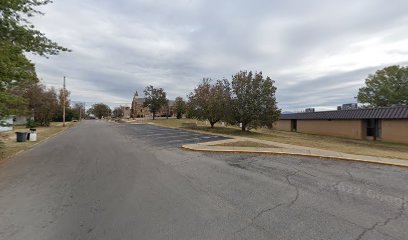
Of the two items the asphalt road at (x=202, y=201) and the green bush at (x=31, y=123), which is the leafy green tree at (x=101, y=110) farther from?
the asphalt road at (x=202, y=201)

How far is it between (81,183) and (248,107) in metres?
18.1

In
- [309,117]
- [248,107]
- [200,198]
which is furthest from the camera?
[309,117]

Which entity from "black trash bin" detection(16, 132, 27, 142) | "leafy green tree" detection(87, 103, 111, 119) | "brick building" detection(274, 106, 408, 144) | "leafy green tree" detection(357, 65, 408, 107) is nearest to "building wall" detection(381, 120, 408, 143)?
"brick building" detection(274, 106, 408, 144)

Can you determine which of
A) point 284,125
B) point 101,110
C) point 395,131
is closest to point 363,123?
point 395,131

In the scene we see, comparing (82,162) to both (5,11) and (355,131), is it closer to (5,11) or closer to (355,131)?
(5,11)

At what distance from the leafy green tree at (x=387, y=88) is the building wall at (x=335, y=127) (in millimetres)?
18386

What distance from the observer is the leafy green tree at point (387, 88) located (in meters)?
40.4

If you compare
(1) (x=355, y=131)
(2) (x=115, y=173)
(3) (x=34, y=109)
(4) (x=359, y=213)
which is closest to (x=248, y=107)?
(1) (x=355, y=131)

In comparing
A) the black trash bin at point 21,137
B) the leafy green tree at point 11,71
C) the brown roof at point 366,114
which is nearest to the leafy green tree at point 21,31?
the leafy green tree at point 11,71

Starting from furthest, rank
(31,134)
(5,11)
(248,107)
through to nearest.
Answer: (248,107), (31,134), (5,11)

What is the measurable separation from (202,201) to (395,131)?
26.7 metres

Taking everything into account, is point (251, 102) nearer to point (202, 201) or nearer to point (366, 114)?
point (366, 114)

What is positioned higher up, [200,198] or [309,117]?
[309,117]

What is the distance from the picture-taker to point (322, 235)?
3.54 m
